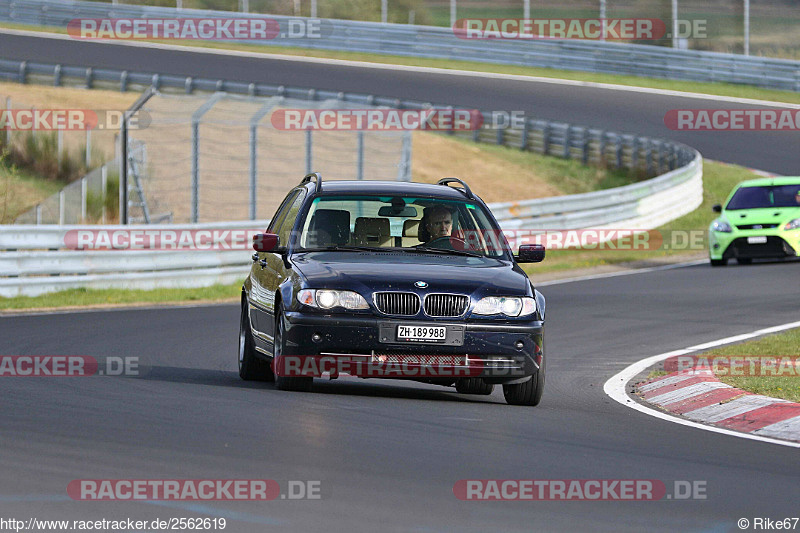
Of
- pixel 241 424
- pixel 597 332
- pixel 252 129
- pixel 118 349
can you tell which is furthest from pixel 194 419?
pixel 252 129

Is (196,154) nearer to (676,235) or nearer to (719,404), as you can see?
(676,235)

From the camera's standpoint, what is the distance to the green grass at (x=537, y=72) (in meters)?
45.7

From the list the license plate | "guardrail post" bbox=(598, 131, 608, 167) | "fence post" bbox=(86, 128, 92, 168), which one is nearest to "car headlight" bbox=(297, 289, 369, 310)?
the license plate

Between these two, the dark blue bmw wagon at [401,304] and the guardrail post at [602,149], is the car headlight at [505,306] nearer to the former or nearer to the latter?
the dark blue bmw wagon at [401,304]

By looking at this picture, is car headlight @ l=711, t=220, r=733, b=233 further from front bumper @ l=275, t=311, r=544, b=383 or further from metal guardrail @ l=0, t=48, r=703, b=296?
front bumper @ l=275, t=311, r=544, b=383

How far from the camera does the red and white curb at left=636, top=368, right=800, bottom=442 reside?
9.89 meters

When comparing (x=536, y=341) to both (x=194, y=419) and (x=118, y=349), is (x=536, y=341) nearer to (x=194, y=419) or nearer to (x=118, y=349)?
(x=194, y=419)

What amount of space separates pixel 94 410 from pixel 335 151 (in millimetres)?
22229

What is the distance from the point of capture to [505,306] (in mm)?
10484

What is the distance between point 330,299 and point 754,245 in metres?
16.2

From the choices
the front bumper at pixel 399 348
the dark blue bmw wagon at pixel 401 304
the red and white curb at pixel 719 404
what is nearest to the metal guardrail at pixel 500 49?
the red and white curb at pixel 719 404

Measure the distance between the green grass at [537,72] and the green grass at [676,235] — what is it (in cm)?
787

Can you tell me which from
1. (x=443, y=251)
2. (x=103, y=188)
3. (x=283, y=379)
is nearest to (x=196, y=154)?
(x=103, y=188)

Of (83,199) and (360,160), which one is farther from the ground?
(360,160)
